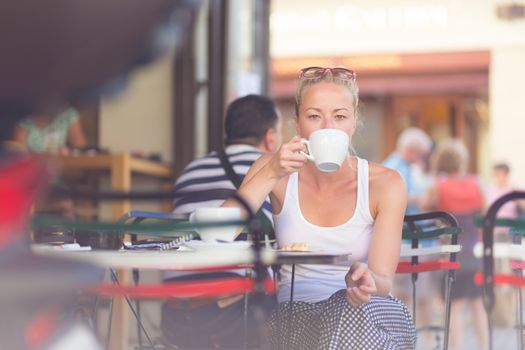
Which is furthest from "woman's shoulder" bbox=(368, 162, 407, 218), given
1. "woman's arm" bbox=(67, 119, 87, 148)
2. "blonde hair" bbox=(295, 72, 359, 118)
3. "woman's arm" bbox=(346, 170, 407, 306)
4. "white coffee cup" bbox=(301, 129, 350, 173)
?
"woman's arm" bbox=(67, 119, 87, 148)

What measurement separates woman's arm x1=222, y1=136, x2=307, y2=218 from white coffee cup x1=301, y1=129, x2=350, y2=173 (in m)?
0.12

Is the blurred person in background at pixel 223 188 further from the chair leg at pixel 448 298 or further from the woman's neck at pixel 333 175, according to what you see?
the chair leg at pixel 448 298

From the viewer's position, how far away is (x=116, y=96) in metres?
1.36

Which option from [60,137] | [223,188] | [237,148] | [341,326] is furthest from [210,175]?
[60,137]

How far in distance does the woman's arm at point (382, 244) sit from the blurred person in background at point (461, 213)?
320 centimetres

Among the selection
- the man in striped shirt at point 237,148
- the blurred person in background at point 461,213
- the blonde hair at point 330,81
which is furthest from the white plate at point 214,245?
the blurred person in background at point 461,213

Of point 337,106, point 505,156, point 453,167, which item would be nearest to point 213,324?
point 337,106

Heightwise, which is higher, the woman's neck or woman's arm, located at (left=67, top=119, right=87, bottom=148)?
woman's arm, located at (left=67, top=119, right=87, bottom=148)

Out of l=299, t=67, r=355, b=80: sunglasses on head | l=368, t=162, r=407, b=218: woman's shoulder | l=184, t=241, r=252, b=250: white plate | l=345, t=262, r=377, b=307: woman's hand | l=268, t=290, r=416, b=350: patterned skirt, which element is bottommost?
l=268, t=290, r=416, b=350: patterned skirt

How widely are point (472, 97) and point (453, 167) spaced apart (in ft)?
23.0

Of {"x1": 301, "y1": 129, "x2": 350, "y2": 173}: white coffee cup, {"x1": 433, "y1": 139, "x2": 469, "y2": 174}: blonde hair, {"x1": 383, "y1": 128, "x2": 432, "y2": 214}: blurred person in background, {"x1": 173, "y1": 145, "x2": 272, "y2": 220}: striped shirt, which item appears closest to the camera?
{"x1": 301, "y1": 129, "x2": 350, "y2": 173}: white coffee cup

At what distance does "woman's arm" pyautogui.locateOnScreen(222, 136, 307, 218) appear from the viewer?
239 centimetres

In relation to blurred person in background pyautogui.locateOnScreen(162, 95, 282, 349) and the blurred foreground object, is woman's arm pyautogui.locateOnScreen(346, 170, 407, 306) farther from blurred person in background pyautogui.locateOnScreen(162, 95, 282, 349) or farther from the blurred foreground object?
the blurred foreground object

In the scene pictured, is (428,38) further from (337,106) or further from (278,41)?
(337,106)
